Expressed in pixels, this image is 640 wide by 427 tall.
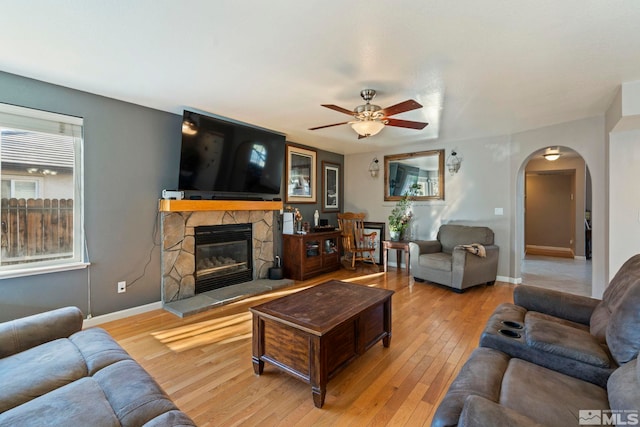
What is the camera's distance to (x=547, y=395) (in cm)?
124

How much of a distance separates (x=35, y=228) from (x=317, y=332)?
297cm

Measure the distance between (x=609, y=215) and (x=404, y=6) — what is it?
11.8ft

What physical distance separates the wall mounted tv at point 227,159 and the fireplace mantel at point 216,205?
161mm

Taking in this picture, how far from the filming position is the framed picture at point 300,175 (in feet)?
17.3

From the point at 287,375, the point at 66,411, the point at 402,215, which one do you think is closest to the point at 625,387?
the point at 287,375

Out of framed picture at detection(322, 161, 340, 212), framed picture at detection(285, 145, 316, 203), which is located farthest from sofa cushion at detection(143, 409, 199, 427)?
framed picture at detection(322, 161, 340, 212)

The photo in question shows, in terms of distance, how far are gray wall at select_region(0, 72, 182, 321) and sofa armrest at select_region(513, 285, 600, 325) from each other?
3.84 m

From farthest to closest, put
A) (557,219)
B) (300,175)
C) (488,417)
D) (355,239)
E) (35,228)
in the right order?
Result: (557,219) → (355,239) → (300,175) → (35,228) → (488,417)

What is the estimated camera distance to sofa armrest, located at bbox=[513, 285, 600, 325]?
2.00 meters

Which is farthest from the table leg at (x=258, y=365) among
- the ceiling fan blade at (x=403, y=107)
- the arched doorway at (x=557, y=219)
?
the arched doorway at (x=557, y=219)

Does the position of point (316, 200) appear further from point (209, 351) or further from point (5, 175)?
point (5, 175)

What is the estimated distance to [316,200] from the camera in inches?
231

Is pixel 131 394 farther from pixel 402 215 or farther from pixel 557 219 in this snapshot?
pixel 557 219

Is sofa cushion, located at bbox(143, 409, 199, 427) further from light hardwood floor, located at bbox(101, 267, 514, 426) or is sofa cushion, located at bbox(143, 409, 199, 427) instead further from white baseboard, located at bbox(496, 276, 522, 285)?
white baseboard, located at bbox(496, 276, 522, 285)
